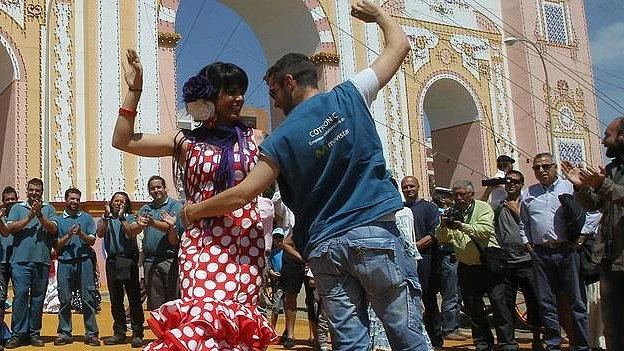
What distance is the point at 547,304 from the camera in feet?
20.2

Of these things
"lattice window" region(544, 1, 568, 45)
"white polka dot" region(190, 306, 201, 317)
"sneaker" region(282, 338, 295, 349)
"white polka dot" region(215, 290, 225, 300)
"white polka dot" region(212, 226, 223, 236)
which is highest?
"lattice window" region(544, 1, 568, 45)

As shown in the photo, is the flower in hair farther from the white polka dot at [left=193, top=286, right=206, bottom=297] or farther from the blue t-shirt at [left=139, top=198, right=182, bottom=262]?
the blue t-shirt at [left=139, top=198, right=182, bottom=262]

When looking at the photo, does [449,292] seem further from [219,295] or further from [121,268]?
[219,295]

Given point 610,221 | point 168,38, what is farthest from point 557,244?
point 168,38

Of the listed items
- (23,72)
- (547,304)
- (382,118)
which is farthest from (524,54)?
(547,304)

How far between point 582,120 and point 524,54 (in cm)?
252

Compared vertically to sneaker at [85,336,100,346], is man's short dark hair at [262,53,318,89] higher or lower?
higher

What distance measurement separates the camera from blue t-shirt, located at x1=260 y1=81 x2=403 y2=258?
273 cm

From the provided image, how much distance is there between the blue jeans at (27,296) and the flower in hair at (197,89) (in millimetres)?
5435

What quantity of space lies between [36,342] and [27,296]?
1.66 feet

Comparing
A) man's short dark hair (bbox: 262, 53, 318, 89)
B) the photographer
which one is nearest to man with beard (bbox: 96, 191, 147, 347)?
the photographer

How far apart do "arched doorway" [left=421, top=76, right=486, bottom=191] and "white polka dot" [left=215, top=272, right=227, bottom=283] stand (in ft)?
50.1

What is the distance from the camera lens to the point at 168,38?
14.5 metres

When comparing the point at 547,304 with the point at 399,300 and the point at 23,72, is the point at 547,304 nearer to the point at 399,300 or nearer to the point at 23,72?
the point at 399,300
